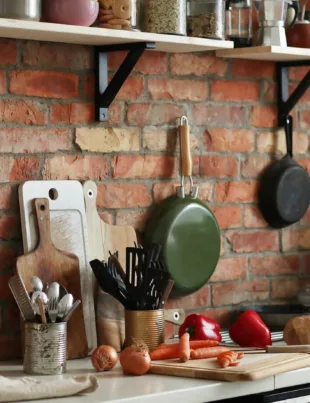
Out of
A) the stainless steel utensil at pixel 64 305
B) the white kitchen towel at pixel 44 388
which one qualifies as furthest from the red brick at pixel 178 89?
the white kitchen towel at pixel 44 388

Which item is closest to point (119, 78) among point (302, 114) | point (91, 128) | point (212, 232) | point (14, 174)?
point (91, 128)

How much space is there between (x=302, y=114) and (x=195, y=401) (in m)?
1.40

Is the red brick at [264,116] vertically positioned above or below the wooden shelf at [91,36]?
below

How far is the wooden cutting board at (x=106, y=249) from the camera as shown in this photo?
2.72 m

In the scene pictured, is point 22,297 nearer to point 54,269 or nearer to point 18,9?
point 54,269

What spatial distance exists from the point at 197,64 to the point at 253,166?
0.39 meters

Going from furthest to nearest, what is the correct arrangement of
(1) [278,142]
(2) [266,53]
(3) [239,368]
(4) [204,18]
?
(1) [278,142] < (2) [266,53] < (4) [204,18] < (3) [239,368]

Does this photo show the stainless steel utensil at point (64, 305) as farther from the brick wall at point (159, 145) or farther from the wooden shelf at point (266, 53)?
Answer: the wooden shelf at point (266, 53)

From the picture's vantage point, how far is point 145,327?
259 centimetres

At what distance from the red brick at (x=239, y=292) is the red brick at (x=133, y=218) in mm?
354

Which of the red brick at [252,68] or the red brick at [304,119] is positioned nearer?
the red brick at [252,68]

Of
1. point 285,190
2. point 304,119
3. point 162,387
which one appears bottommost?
point 162,387

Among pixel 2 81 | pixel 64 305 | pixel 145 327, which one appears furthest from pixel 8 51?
pixel 145 327

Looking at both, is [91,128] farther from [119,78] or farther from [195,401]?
[195,401]
